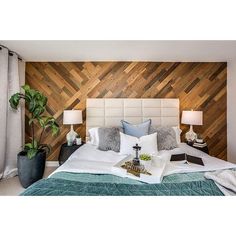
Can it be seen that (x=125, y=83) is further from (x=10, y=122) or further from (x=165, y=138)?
(x=10, y=122)

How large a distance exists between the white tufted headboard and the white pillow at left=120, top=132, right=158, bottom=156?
790mm

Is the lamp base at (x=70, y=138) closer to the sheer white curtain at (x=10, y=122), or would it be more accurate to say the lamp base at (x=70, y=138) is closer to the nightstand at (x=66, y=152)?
the nightstand at (x=66, y=152)

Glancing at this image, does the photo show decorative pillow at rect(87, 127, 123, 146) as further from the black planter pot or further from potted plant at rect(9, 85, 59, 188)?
the black planter pot

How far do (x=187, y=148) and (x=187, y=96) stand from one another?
3.91ft

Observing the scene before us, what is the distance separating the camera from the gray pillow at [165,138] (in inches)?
105

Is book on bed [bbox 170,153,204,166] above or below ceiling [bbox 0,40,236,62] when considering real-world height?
below

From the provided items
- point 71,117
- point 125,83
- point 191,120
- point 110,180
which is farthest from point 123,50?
point 110,180

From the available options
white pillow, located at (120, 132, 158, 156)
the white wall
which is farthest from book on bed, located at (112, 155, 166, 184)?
the white wall

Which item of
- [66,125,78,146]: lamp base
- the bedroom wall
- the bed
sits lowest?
the bed

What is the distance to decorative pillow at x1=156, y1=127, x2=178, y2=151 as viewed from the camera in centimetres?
267

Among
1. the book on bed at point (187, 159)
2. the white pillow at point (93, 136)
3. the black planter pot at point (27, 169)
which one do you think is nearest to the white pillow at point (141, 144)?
the book on bed at point (187, 159)

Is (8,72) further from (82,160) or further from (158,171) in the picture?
(158,171)
